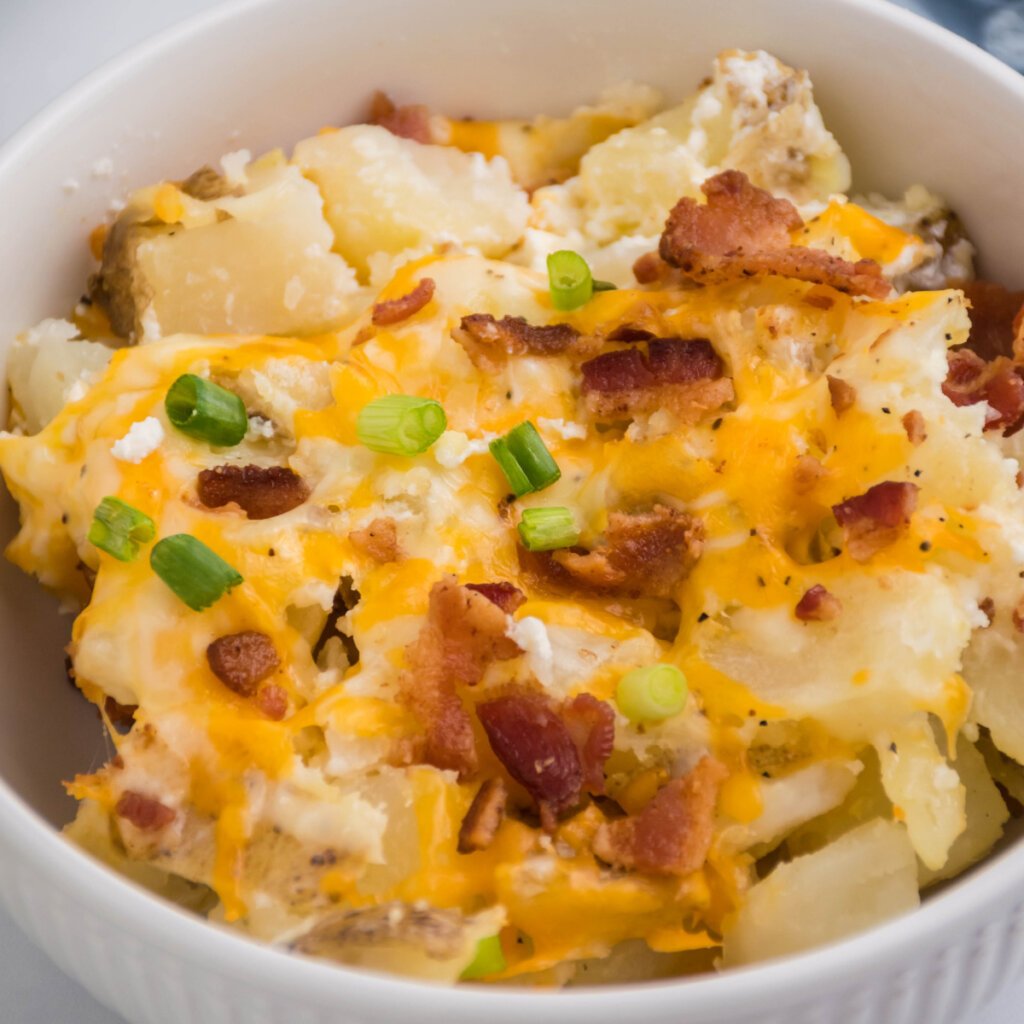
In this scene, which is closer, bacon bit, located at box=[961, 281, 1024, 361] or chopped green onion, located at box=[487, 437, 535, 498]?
chopped green onion, located at box=[487, 437, 535, 498]

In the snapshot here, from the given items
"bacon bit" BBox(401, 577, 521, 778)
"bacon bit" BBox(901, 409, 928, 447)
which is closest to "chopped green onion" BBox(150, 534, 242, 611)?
"bacon bit" BBox(401, 577, 521, 778)

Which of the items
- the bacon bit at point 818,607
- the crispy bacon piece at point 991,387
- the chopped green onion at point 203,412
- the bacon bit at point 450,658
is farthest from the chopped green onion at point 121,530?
the crispy bacon piece at point 991,387

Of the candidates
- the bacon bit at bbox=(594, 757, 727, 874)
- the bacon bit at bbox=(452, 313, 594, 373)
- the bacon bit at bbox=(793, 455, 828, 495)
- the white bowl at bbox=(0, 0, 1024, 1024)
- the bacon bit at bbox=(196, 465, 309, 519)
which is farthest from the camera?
the bacon bit at bbox=(452, 313, 594, 373)

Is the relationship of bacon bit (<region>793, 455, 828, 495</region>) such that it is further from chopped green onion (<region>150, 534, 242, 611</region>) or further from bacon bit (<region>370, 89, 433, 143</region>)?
bacon bit (<region>370, 89, 433, 143</region>)

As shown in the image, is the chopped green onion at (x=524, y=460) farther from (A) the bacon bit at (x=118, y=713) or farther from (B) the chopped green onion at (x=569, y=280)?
(A) the bacon bit at (x=118, y=713)

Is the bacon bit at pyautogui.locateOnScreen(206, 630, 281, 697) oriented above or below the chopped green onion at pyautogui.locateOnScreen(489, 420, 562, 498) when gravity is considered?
below

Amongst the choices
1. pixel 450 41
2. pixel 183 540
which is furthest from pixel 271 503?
pixel 450 41

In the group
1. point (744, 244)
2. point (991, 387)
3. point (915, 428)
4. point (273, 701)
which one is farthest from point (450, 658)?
point (991, 387)
